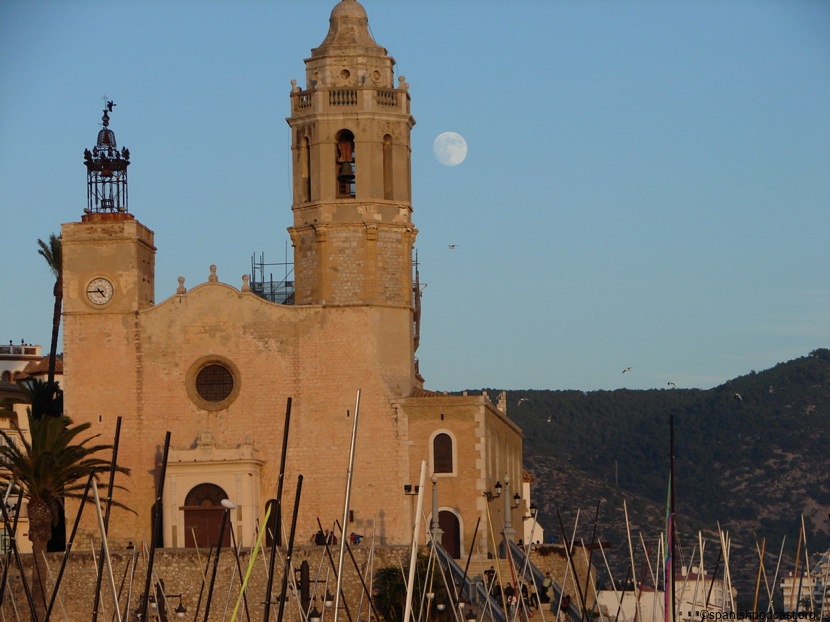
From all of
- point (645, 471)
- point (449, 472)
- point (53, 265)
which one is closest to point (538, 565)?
point (449, 472)

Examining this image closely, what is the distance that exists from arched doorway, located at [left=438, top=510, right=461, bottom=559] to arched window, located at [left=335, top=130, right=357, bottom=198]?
9411 mm

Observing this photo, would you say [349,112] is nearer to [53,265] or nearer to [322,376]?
[322,376]

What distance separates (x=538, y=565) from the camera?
52.6 meters

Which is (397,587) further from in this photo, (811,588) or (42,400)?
(42,400)

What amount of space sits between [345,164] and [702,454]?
78.1m

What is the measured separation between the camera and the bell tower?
53000 millimetres

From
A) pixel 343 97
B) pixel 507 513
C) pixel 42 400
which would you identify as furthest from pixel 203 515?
pixel 343 97

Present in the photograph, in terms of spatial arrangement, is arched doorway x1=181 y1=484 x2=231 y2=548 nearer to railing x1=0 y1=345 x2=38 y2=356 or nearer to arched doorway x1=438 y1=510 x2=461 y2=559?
arched doorway x1=438 y1=510 x2=461 y2=559

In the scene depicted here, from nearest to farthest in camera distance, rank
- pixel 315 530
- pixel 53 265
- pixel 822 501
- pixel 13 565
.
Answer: pixel 13 565 < pixel 315 530 < pixel 53 265 < pixel 822 501

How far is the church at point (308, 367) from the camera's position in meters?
51.4

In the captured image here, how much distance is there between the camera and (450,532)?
5153cm

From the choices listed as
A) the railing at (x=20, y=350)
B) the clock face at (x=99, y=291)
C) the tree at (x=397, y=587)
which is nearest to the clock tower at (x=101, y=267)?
the clock face at (x=99, y=291)

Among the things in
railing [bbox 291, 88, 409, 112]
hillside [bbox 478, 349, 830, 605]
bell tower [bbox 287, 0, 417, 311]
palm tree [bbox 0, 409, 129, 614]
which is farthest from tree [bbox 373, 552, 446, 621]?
hillside [bbox 478, 349, 830, 605]

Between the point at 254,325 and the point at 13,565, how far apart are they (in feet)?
31.5
